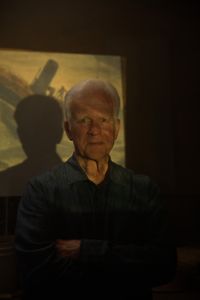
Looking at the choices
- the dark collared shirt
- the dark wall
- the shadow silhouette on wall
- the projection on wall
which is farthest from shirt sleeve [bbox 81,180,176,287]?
the shadow silhouette on wall

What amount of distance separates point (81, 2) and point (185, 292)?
1.84m

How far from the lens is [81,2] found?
92.1 inches

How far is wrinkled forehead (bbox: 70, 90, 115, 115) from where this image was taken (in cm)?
215

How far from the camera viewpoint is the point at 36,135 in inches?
86.2

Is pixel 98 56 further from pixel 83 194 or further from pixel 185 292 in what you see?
pixel 185 292

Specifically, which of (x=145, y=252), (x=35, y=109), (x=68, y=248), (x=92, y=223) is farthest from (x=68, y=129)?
(x=145, y=252)

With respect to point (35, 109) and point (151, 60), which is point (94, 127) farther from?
point (151, 60)

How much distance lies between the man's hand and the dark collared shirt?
0.07ft

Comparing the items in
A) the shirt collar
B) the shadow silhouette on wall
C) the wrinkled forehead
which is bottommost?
the shirt collar

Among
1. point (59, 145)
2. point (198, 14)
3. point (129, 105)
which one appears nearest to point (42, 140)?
point (59, 145)

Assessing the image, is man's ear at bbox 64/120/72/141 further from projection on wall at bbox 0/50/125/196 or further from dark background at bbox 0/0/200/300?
dark background at bbox 0/0/200/300

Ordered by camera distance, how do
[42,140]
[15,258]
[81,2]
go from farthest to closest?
[81,2], [42,140], [15,258]

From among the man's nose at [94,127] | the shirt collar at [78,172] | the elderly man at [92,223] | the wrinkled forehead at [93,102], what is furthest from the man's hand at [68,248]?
the wrinkled forehead at [93,102]

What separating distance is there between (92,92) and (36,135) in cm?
41
